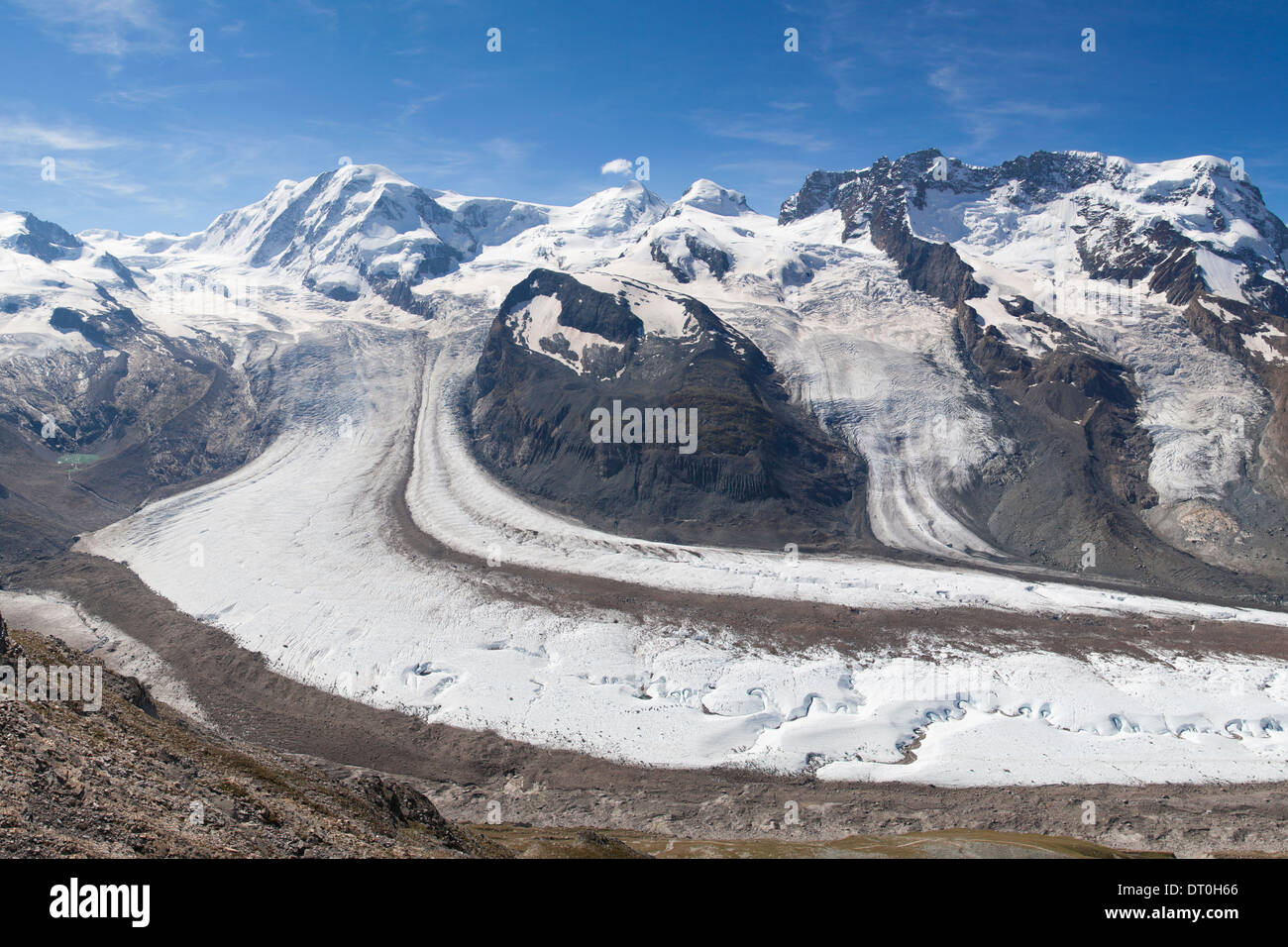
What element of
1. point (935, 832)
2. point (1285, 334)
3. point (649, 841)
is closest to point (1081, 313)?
point (1285, 334)

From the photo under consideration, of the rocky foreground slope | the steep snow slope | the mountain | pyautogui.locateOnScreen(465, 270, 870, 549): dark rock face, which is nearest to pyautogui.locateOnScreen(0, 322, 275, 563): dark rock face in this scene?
the mountain

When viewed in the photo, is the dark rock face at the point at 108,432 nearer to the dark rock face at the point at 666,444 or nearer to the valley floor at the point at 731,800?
the dark rock face at the point at 666,444

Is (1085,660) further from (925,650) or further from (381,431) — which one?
(381,431)

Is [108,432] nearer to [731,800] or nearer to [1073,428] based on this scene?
[731,800]

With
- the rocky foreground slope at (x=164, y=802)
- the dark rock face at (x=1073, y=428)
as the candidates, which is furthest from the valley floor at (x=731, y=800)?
the dark rock face at (x=1073, y=428)

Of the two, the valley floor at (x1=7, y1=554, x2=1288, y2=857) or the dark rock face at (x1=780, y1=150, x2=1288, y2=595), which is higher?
the dark rock face at (x1=780, y1=150, x2=1288, y2=595)

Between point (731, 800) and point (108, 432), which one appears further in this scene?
point (108, 432)

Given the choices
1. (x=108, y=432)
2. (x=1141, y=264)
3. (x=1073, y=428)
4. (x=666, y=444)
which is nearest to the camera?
(x=666, y=444)

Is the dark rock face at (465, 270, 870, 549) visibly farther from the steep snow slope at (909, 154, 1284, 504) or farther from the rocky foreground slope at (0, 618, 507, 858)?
the rocky foreground slope at (0, 618, 507, 858)

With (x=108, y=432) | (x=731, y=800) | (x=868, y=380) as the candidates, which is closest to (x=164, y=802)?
(x=731, y=800)
